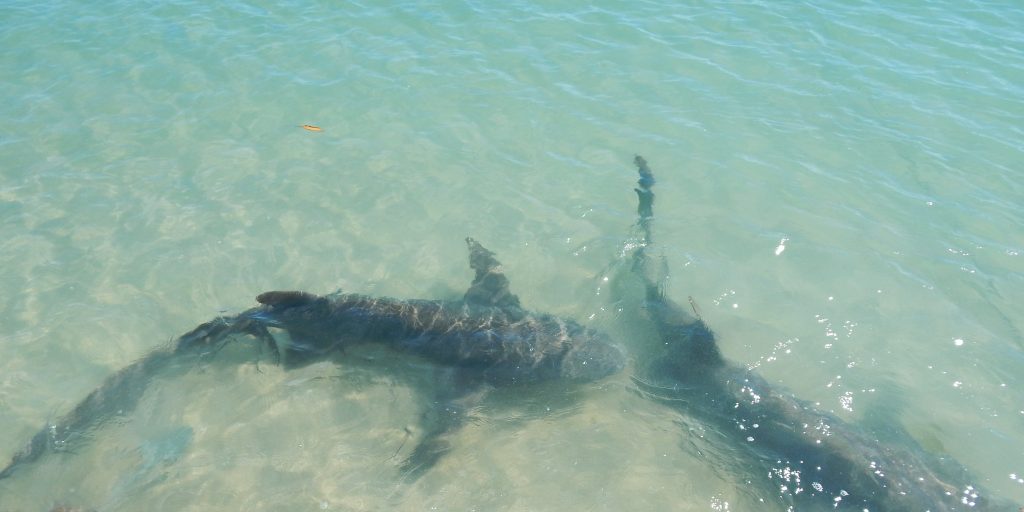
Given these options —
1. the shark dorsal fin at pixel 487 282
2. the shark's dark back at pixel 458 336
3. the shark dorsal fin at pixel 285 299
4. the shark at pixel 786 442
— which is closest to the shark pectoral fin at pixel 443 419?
the shark's dark back at pixel 458 336

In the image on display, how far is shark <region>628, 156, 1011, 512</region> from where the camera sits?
7.15m

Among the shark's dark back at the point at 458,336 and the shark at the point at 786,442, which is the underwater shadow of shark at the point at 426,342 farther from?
the shark at the point at 786,442

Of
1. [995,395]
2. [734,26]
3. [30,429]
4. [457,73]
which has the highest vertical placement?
[734,26]

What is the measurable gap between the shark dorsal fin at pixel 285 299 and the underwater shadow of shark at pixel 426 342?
1 centimetres

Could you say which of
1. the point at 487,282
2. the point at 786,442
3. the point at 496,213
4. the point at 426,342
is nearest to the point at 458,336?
the point at 426,342

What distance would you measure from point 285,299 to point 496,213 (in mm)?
3941

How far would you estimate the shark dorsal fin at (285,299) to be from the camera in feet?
27.1

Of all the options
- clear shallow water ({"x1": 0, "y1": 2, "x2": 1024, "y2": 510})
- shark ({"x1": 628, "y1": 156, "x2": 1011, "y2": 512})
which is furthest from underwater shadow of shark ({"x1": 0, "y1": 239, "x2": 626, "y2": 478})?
shark ({"x1": 628, "y1": 156, "x2": 1011, "y2": 512})

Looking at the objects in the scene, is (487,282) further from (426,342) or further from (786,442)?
(786,442)

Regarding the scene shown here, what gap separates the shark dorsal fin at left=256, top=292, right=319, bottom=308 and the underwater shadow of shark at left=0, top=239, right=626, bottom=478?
0.5 inches

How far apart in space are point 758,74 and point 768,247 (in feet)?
19.3

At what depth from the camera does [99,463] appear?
7.54 meters

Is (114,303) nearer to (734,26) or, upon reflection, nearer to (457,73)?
(457,73)

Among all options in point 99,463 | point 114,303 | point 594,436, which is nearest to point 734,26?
point 594,436
